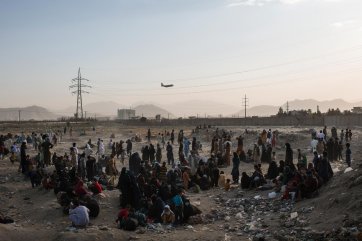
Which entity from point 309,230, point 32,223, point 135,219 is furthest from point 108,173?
point 309,230

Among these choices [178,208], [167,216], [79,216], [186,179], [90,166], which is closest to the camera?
[79,216]

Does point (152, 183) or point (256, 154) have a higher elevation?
point (256, 154)

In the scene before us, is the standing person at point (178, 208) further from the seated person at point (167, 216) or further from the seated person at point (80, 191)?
the seated person at point (80, 191)

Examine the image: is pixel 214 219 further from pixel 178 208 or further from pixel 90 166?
pixel 90 166

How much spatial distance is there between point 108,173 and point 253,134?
19693mm

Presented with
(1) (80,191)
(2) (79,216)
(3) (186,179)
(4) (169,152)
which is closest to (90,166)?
(3) (186,179)

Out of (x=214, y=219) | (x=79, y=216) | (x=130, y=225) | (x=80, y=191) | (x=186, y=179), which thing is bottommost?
(x=214, y=219)

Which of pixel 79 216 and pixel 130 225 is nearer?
pixel 130 225

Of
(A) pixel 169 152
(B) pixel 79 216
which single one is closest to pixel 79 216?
(B) pixel 79 216

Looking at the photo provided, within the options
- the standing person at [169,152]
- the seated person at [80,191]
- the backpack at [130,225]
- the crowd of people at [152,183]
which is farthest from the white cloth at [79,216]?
the standing person at [169,152]

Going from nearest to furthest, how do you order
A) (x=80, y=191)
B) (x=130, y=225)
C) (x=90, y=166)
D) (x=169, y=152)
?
1. (x=130, y=225)
2. (x=80, y=191)
3. (x=90, y=166)
4. (x=169, y=152)

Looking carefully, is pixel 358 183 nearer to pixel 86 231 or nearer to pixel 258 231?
pixel 258 231

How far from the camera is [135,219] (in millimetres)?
12453

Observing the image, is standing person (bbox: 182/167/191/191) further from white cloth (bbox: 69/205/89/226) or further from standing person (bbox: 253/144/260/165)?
standing person (bbox: 253/144/260/165)
